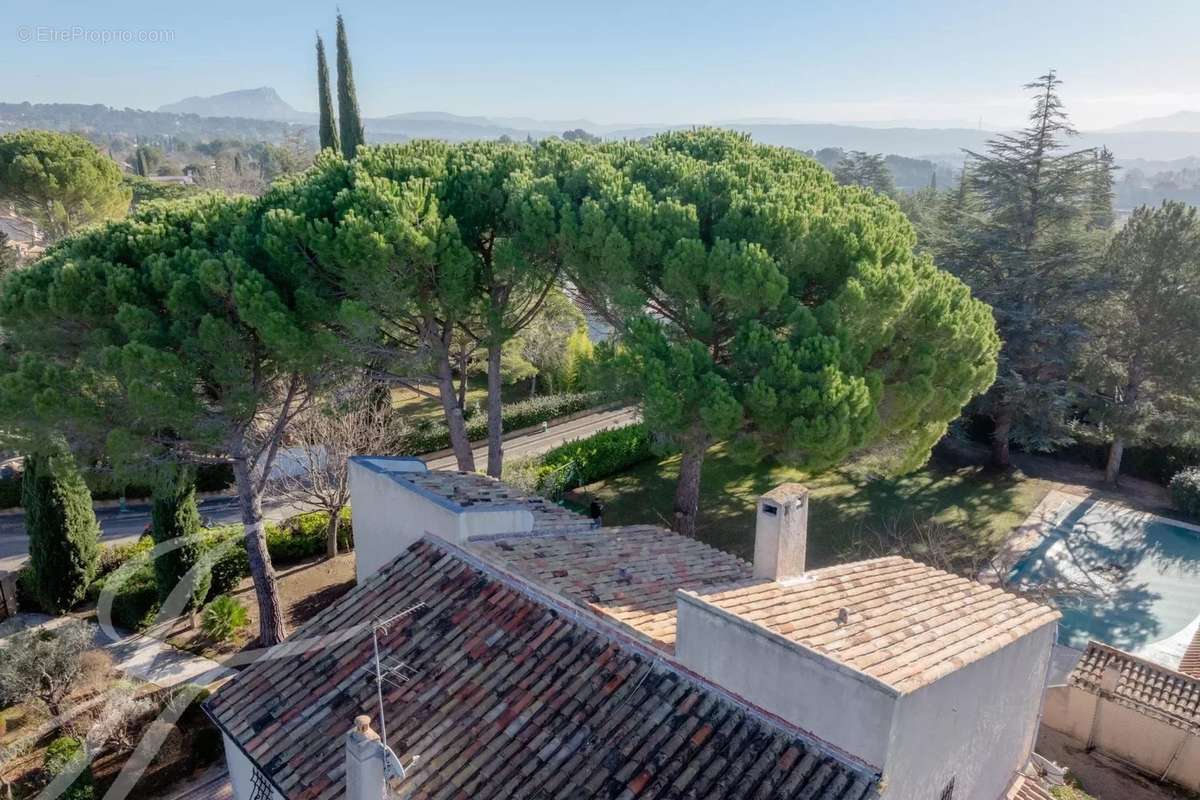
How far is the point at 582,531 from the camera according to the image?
10.2m

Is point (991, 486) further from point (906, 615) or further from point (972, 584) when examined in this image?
point (906, 615)

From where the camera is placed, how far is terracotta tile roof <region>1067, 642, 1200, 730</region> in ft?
39.8

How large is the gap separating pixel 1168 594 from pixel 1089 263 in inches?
390

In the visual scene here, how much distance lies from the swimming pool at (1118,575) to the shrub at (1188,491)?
53cm

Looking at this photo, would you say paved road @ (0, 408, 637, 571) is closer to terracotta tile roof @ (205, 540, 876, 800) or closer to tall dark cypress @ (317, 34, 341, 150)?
terracotta tile roof @ (205, 540, 876, 800)

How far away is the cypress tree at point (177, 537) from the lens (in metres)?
13.7

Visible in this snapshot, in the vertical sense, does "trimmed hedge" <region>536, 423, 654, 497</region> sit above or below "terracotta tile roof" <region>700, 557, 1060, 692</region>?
below

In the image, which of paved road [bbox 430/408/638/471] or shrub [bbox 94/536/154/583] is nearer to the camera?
shrub [bbox 94/536/154/583]

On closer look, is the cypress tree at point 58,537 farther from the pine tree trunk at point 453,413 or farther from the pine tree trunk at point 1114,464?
the pine tree trunk at point 1114,464

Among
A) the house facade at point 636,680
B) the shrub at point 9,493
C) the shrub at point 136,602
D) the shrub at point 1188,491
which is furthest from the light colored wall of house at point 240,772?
the shrub at point 1188,491

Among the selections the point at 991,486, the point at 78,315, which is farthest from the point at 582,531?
the point at 991,486

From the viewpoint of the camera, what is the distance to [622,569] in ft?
28.5

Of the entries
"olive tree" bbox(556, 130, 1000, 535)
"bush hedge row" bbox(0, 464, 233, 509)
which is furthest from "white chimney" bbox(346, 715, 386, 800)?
"bush hedge row" bbox(0, 464, 233, 509)

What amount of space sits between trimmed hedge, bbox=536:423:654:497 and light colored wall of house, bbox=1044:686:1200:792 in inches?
399
